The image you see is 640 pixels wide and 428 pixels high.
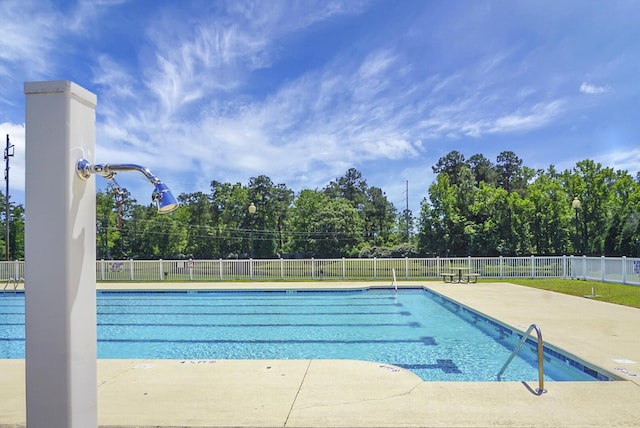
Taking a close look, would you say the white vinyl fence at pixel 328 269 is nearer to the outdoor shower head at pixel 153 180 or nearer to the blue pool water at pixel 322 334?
the blue pool water at pixel 322 334

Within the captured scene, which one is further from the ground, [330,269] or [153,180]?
[153,180]

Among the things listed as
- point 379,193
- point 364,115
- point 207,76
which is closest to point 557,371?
point 207,76

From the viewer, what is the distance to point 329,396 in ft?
14.0

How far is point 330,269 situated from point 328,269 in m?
0.10

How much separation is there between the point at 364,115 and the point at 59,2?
17.3 m

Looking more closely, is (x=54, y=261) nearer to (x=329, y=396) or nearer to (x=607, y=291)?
(x=329, y=396)

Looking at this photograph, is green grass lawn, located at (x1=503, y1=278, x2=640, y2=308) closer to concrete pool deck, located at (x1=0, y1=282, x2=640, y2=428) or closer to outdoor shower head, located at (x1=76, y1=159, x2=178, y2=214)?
concrete pool deck, located at (x1=0, y1=282, x2=640, y2=428)

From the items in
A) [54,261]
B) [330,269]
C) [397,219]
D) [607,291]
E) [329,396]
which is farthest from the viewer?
[397,219]

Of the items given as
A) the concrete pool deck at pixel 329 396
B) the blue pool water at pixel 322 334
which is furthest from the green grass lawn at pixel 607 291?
the concrete pool deck at pixel 329 396

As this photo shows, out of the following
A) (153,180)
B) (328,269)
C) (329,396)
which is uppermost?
(153,180)

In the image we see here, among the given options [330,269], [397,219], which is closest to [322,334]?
[330,269]

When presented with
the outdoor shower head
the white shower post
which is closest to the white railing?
the outdoor shower head

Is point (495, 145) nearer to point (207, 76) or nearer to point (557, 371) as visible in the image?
point (207, 76)

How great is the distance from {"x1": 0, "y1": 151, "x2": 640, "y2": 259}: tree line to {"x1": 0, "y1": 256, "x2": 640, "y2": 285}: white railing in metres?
3.11
